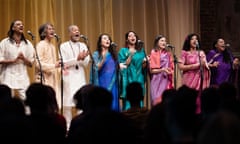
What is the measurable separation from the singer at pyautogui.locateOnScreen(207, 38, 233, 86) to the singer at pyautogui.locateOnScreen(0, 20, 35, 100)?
113 inches

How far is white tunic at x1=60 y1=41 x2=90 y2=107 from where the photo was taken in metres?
7.71

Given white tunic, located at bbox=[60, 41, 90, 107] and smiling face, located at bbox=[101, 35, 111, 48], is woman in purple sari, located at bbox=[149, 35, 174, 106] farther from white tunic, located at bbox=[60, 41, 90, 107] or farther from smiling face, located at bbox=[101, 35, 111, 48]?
white tunic, located at bbox=[60, 41, 90, 107]

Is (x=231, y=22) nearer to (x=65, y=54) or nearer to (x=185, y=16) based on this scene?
(x=185, y=16)

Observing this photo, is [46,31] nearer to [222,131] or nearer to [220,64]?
[220,64]

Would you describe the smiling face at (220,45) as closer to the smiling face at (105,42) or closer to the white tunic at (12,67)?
the smiling face at (105,42)

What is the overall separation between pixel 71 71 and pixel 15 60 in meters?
0.83

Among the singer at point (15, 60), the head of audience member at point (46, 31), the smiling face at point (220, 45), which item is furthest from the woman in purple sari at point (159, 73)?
the singer at point (15, 60)

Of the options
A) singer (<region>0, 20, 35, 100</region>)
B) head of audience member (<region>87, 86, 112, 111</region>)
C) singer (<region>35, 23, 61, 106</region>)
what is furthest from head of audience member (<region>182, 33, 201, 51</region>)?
head of audience member (<region>87, 86, 112, 111</region>)

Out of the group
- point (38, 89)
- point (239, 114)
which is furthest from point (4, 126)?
point (239, 114)

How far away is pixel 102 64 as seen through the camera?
771 centimetres

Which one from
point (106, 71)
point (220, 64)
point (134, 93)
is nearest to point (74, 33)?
point (106, 71)

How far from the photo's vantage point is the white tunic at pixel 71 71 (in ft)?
25.3

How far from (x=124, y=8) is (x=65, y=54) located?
9.57 ft

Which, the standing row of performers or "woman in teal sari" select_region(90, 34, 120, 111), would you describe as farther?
"woman in teal sari" select_region(90, 34, 120, 111)
